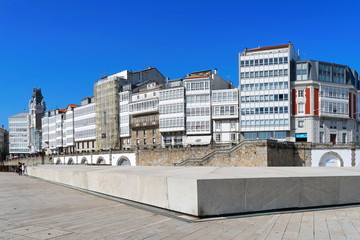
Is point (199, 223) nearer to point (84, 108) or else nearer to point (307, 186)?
point (307, 186)

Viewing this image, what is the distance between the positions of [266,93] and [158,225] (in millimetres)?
52380

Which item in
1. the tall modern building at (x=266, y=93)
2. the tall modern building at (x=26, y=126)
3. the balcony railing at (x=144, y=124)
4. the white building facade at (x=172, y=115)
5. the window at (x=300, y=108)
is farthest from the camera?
the tall modern building at (x=26, y=126)

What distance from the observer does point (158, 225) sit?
6.36 meters

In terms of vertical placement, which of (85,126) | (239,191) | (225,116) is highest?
(225,116)

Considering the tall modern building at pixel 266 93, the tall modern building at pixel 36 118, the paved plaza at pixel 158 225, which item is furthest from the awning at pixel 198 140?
the tall modern building at pixel 36 118

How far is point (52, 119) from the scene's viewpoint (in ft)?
360

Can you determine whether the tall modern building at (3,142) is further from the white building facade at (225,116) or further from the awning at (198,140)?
the white building facade at (225,116)

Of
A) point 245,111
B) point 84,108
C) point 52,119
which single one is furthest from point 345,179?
point 52,119

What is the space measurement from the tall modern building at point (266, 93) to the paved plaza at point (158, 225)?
48.6 m

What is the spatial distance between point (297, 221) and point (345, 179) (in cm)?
263

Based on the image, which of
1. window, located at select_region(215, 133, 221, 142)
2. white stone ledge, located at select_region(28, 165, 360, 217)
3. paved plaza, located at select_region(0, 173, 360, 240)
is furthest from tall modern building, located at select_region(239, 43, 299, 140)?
paved plaza, located at select_region(0, 173, 360, 240)

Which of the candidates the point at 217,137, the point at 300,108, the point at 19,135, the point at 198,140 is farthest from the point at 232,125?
the point at 19,135

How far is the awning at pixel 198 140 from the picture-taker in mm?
59544

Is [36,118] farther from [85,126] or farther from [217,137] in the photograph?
[217,137]
